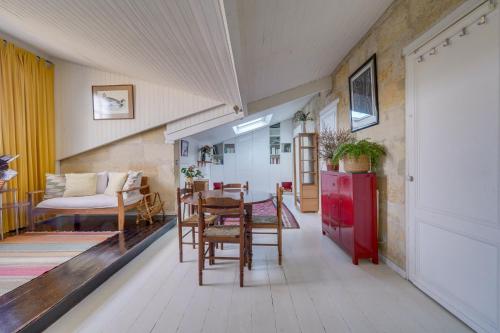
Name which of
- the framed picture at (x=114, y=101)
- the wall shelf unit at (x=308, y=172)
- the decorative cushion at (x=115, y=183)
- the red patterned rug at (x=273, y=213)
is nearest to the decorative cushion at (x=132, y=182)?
the decorative cushion at (x=115, y=183)

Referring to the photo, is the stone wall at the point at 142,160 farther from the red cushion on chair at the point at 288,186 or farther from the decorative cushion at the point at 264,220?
the red cushion on chair at the point at 288,186

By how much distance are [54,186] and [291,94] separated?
444 centimetres

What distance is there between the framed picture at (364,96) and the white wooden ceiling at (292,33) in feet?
1.42

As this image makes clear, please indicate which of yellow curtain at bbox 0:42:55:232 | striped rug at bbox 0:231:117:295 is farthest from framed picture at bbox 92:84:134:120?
striped rug at bbox 0:231:117:295

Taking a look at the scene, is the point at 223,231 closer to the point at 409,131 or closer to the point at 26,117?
the point at 409,131

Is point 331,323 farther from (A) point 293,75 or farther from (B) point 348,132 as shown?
A: (A) point 293,75

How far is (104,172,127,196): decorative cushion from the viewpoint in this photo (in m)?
4.20

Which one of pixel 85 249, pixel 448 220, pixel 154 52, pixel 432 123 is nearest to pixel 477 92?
pixel 432 123

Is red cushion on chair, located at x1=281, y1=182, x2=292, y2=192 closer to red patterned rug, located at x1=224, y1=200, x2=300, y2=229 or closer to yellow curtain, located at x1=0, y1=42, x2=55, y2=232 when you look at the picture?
red patterned rug, located at x1=224, y1=200, x2=300, y2=229

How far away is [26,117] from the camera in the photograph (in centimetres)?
403

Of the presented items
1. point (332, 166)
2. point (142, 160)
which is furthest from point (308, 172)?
point (142, 160)

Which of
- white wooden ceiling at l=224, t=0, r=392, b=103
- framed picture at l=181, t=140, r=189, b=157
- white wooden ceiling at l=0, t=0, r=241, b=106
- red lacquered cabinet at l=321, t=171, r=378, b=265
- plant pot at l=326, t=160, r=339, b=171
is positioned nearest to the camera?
white wooden ceiling at l=0, t=0, r=241, b=106

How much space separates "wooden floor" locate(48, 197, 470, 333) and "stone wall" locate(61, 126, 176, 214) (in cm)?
210

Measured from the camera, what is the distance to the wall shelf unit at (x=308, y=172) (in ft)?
17.6
